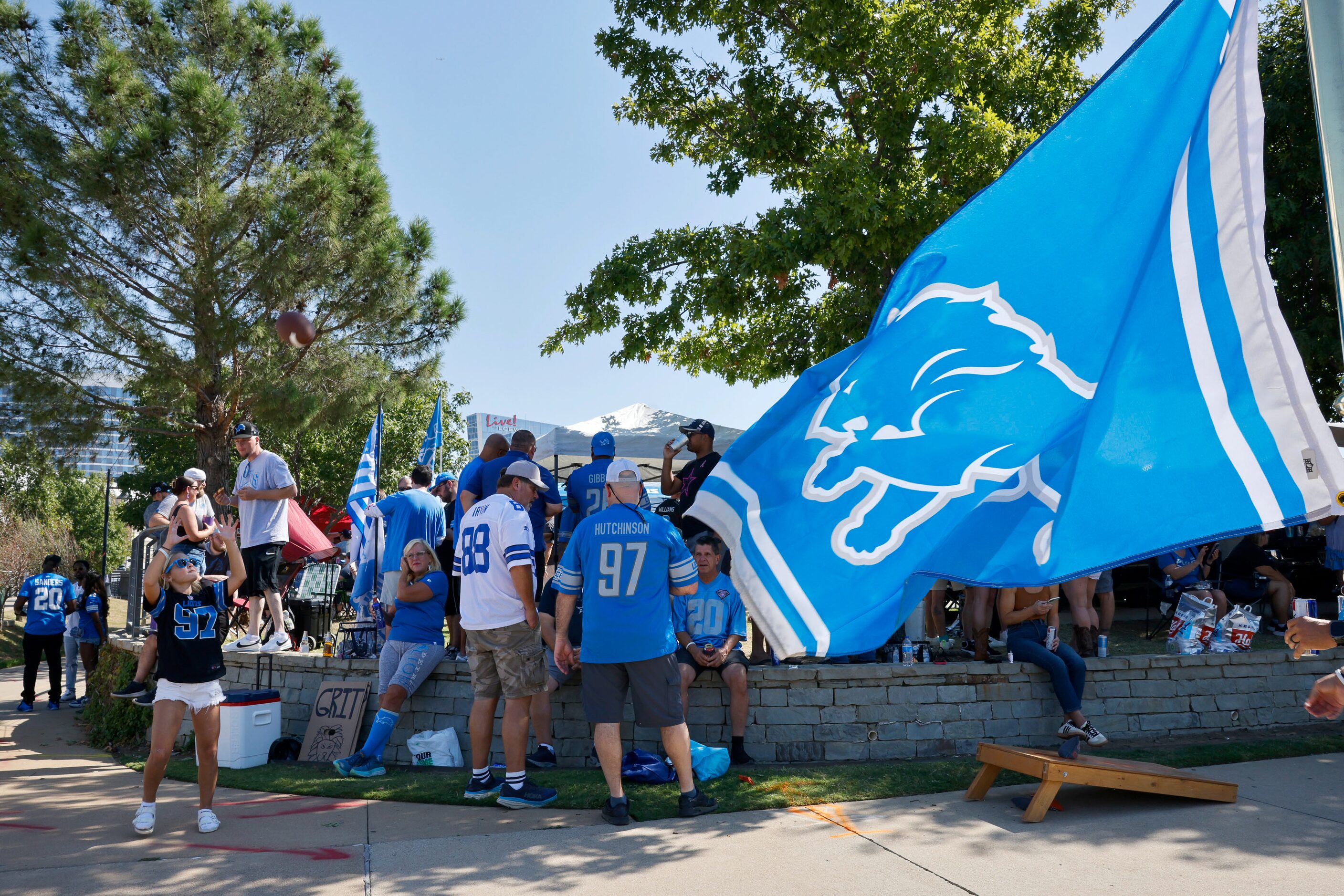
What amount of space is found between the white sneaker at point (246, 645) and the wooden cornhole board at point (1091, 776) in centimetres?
695

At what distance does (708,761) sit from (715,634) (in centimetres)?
102

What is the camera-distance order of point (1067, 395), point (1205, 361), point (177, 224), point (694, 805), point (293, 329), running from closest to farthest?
point (1205, 361) → point (1067, 395) → point (694, 805) → point (293, 329) → point (177, 224)

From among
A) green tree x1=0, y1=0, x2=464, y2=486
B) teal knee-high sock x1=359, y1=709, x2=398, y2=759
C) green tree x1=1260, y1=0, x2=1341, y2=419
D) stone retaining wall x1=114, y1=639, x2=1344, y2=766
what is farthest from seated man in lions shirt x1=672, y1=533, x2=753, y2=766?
green tree x1=0, y1=0, x2=464, y2=486

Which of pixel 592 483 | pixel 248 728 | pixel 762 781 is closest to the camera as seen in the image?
pixel 762 781

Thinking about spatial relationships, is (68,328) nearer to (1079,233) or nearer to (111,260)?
(111,260)

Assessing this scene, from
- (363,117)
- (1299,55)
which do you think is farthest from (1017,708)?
(363,117)

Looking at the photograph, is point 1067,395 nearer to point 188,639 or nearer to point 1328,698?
point 1328,698

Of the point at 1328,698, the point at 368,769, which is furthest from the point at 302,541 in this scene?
the point at 1328,698

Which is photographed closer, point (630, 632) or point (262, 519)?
point (630, 632)

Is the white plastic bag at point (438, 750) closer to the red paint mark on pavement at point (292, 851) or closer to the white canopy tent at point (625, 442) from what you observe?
the red paint mark on pavement at point (292, 851)

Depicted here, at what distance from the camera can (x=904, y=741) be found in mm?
7797

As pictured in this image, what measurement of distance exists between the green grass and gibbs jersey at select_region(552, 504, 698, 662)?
1.11 m

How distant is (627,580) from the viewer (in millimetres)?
6102

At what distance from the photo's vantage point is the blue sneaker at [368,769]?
765 centimetres
